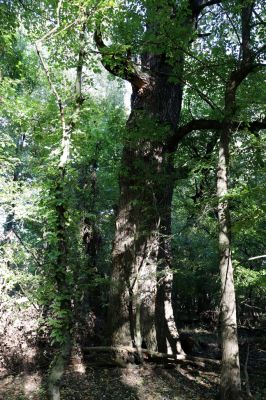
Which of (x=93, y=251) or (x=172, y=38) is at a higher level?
(x=172, y=38)

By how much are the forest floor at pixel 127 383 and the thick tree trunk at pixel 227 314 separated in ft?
2.72

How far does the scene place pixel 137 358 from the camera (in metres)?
6.55

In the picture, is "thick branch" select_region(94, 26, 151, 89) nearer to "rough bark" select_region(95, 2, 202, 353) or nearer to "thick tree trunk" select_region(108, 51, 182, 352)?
"rough bark" select_region(95, 2, 202, 353)

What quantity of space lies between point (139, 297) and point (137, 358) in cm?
113

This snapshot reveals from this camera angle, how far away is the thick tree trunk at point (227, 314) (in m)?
4.99

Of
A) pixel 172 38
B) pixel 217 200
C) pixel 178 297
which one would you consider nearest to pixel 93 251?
A: pixel 217 200

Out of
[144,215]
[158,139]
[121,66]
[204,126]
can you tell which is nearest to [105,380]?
[144,215]

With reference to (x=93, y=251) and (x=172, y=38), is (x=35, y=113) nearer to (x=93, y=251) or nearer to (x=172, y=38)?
(x=172, y=38)

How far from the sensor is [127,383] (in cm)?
588

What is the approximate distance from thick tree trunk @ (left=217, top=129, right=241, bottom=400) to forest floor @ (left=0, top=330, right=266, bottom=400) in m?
0.83

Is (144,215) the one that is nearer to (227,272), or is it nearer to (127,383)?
(227,272)

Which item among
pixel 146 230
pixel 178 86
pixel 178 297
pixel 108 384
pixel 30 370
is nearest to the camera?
pixel 108 384

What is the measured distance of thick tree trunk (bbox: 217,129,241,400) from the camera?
4988 millimetres

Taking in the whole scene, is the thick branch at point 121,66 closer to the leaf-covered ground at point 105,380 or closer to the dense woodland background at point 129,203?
the dense woodland background at point 129,203
